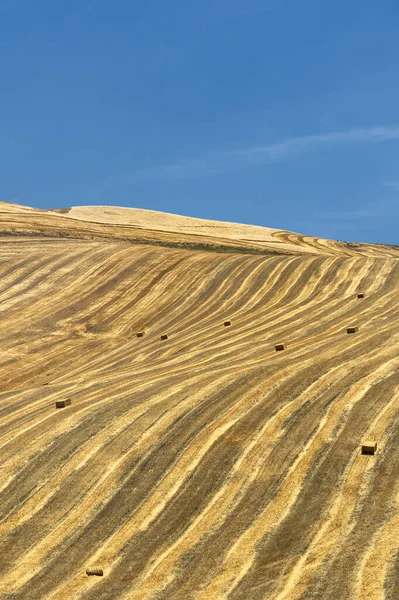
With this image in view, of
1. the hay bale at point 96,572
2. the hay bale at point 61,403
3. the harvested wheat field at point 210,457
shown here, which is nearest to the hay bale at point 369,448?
the harvested wheat field at point 210,457

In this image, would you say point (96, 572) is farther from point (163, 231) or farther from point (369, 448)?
point (163, 231)

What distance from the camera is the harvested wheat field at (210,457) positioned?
19453 millimetres

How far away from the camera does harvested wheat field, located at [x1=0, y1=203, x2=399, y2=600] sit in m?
19.5

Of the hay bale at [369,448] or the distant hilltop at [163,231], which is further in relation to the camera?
the distant hilltop at [163,231]

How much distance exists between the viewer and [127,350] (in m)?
44.6

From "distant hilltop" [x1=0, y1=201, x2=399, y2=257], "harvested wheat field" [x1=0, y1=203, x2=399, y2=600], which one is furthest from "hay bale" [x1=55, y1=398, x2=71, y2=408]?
"distant hilltop" [x1=0, y1=201, x2=399, y2=257]

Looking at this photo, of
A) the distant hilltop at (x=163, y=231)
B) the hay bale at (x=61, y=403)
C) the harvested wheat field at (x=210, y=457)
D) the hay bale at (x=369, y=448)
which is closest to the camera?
the harvested wheat field at (x=210, y=457)

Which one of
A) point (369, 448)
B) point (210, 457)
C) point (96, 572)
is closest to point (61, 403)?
point (210, 457)

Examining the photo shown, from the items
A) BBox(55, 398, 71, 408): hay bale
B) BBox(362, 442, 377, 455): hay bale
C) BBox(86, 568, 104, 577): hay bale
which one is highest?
BBox(55, 398, 71, 408): hay bale

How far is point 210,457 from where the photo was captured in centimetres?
2481

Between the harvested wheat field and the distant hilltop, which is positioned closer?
the harvested wheat field

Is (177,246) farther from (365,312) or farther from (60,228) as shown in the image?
(365,312)

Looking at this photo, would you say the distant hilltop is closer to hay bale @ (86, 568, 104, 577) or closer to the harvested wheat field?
the harvested wheat field

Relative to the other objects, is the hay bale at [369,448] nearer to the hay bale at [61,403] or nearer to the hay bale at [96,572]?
the hay bale at [96,572]
